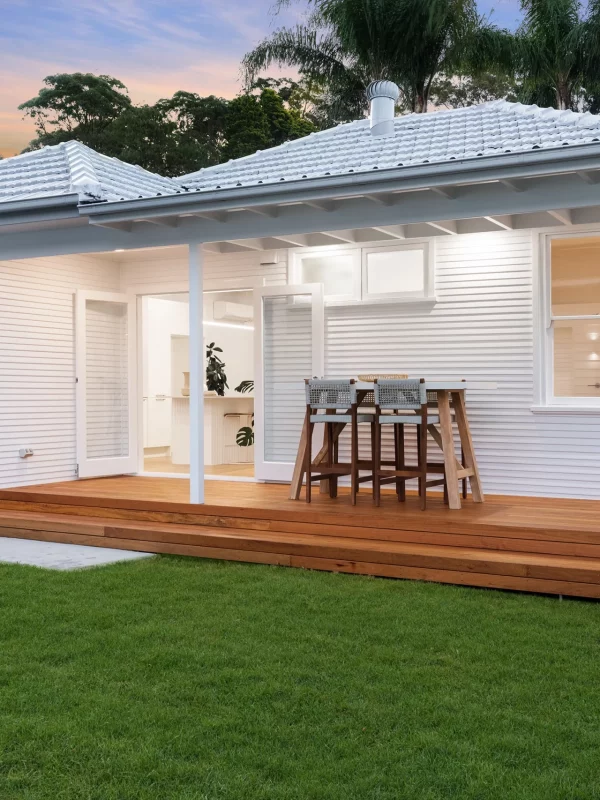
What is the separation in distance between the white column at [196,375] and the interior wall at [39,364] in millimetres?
2601

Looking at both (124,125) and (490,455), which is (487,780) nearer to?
(490,455)

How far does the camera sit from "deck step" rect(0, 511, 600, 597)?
234 inches

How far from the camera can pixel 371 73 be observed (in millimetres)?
19609

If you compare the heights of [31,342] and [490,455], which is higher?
[31,342]

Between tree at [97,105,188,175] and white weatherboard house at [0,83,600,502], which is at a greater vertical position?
tree at [97,105,188,175]

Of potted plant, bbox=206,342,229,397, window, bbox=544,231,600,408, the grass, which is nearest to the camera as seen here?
the grass

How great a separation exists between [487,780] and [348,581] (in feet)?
10.2

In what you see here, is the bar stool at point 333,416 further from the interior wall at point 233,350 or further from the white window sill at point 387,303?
the interior wall at point 233,350

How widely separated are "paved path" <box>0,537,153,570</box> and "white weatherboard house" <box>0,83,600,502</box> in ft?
3.29

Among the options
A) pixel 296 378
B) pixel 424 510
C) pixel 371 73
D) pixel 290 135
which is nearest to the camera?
pixel 424 510

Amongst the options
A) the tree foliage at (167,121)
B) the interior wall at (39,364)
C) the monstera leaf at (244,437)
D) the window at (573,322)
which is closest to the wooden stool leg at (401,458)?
the window at (573,322)

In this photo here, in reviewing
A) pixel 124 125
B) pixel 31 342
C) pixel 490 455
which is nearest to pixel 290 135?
pixel 124 125

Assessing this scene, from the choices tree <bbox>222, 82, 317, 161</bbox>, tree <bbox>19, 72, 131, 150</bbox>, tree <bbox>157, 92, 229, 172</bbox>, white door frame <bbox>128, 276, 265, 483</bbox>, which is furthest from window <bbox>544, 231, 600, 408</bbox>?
tree <bbox>19, 72, 131, 150</bbox>

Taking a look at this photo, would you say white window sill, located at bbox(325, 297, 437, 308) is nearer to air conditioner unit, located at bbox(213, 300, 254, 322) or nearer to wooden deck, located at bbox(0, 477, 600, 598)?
wooden deck, located at bbox(0, 477, 600, 598)
